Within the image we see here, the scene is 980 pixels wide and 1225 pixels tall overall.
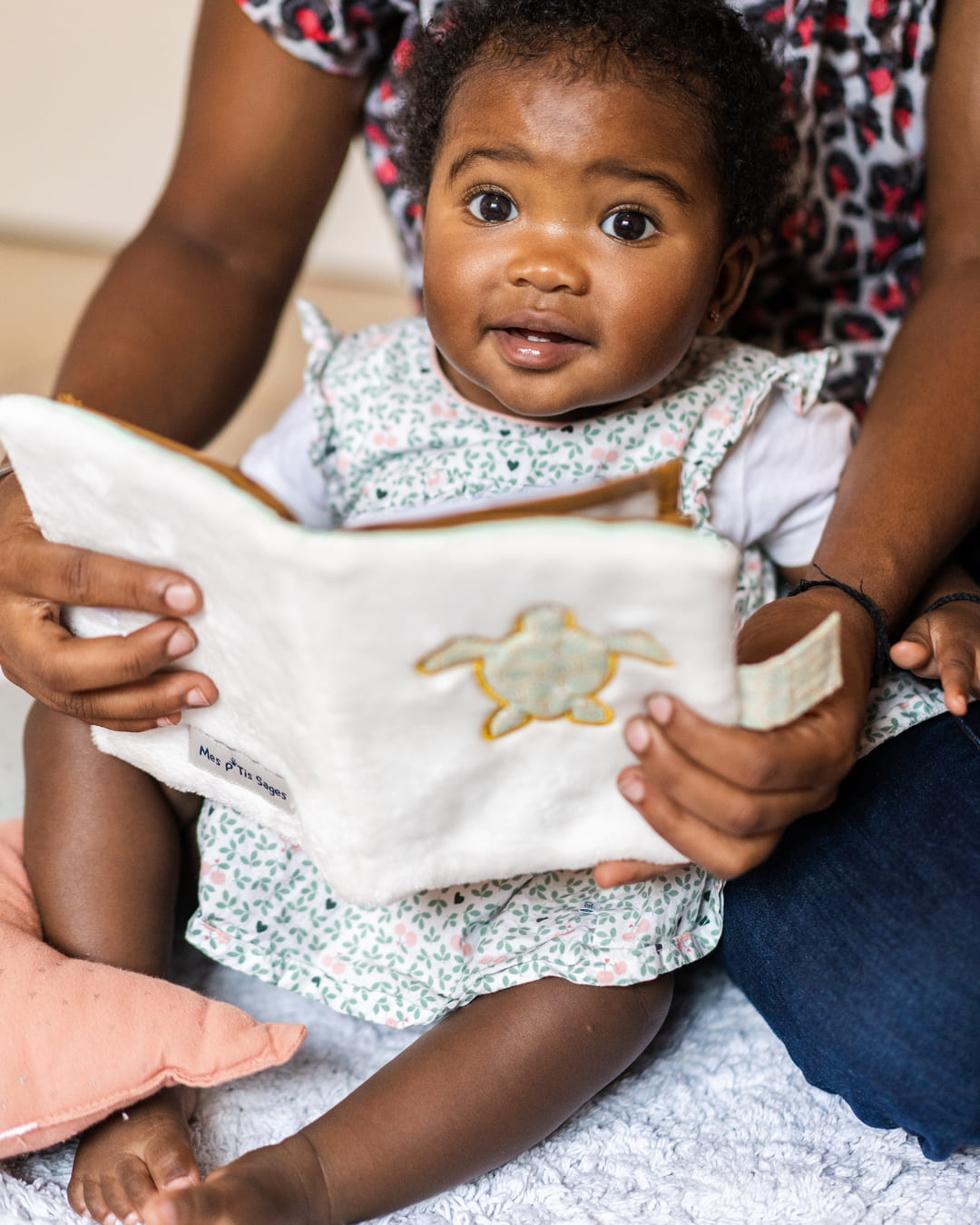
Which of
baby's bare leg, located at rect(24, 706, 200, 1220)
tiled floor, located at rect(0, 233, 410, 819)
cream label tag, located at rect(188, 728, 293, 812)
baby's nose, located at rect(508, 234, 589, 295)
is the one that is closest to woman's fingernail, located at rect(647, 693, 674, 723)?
cream label tag, located at rect(188, 728, 293, 812)

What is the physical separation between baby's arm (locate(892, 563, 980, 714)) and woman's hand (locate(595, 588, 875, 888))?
0.31 ft

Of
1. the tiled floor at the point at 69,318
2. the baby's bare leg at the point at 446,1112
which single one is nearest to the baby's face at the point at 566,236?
the baby's bare leg at the point at 446,1112

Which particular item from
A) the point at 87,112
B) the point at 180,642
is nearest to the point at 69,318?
the point at 87,112

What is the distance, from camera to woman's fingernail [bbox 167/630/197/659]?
66 centimetres

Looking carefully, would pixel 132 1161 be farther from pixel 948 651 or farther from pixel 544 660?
pixel 948 651

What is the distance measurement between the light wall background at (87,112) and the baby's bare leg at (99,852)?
157 cm

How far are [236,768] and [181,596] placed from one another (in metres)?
0.15

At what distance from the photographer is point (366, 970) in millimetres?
Result: 891

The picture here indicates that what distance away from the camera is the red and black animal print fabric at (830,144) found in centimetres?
101

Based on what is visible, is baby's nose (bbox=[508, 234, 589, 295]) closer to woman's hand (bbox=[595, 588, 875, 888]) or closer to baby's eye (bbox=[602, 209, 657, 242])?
baby's eye (bbox=[602, 209, 657, 242])

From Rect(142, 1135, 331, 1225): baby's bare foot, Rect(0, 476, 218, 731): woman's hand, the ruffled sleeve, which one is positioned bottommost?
Rect(142, 1135, 331, 1225): baby's bare foot

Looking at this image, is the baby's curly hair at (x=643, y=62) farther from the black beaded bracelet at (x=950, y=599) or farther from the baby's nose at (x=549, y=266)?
the black beaded bracelet at (x=950, y=599)

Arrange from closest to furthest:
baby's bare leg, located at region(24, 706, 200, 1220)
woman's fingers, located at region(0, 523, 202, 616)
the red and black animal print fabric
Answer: woman's fingers, located at region(0, 523, 202, 616) < baby's bare leg, located at region(24, 706, 200, 1220) < the red and black animal print fabric

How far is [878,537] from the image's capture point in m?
0.86
